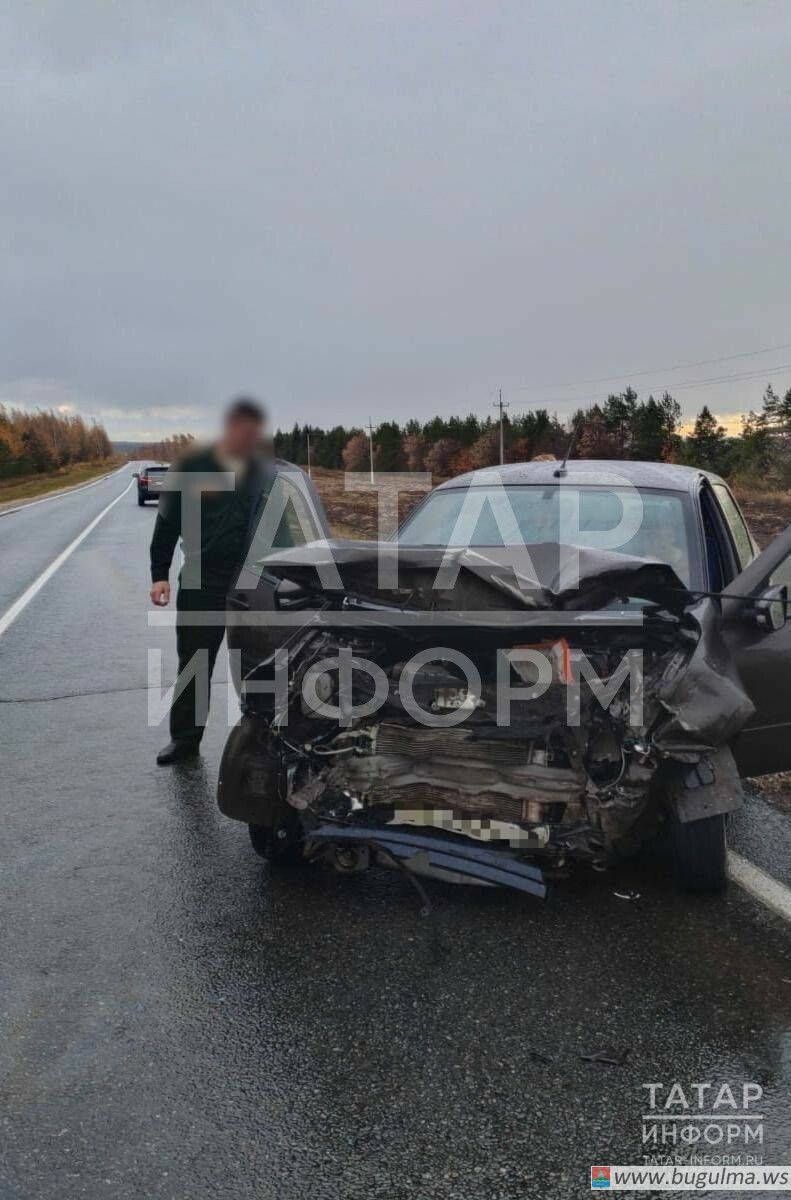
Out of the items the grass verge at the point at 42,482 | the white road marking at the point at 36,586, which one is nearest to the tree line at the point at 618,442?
the grass verge at the point at 42,482

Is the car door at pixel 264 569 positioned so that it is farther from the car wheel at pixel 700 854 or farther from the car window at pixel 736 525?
the car window at pixel 736 525

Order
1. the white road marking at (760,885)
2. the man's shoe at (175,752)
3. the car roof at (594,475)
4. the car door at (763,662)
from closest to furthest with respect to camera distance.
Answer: the white road marking at (760,885)
the car door at (763,662)
the car roof at (594,475)
the man's shoe at (175,752)

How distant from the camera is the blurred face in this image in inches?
188

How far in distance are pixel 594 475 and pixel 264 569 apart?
220cm

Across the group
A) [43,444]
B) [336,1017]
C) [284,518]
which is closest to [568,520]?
[284,518]

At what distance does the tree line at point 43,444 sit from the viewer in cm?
7688

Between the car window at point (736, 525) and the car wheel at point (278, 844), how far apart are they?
2860 mm

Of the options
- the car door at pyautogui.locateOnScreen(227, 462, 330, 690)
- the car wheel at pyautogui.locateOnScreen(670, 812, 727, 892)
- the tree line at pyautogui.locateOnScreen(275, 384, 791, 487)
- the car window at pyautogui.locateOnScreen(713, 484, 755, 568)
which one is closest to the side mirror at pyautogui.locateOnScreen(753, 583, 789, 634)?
the car wheel at pyautogui.locateOnScreen(670, 812, 727, 892)

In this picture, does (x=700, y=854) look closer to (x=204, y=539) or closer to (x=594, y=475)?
(x=594, y=475)

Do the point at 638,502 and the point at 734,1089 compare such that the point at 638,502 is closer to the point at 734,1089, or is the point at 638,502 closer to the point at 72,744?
the point at 734,1089

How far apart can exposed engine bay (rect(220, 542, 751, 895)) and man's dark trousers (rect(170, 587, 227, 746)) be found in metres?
1.86

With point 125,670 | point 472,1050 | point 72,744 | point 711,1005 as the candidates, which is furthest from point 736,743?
point 125,670

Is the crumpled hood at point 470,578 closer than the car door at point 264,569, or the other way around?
the crumpled hood at point 470,578

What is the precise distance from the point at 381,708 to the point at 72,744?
3.08 m
